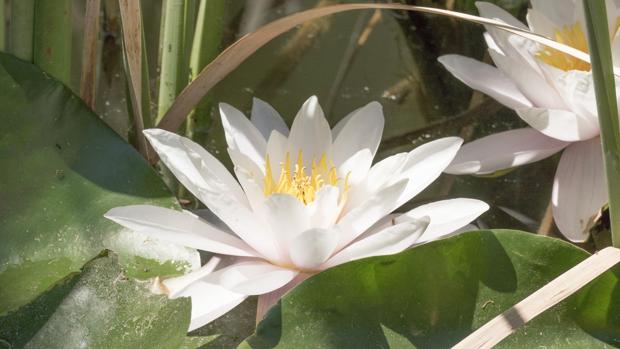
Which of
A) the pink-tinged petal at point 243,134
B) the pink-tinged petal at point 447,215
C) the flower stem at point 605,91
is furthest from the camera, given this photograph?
the pink-tinged petal at point 243,134

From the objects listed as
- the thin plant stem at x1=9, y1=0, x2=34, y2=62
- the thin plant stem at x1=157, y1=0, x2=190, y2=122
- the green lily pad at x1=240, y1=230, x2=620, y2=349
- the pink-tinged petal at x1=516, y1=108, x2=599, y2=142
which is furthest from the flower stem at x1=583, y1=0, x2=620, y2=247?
the thin plant stem at x1=9, y1=0, x2=34, y2=62

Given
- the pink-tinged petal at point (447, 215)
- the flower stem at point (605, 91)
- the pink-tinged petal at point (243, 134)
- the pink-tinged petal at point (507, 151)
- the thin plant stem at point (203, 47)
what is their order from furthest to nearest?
the thin plant stem at point (203, 47)
the pink-tinged petal at point (507, 151)
the pink-tinged petal at point (243, 134)
the pink-tinged petal at point (447, 215)
the flower stem at point (605, 91)

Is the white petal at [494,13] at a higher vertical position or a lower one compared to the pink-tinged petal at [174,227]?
higher

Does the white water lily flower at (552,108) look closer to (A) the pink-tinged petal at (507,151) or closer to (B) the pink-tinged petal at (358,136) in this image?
(A) the pink-tinged petal at (507,151)

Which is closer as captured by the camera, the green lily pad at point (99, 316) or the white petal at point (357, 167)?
the green lily pad at point (99, 316)

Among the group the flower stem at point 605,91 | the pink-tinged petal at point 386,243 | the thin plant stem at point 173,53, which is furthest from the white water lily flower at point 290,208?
the thin plant stem at point 173,53

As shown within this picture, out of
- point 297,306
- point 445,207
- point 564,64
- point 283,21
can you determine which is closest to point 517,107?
point 564,64
